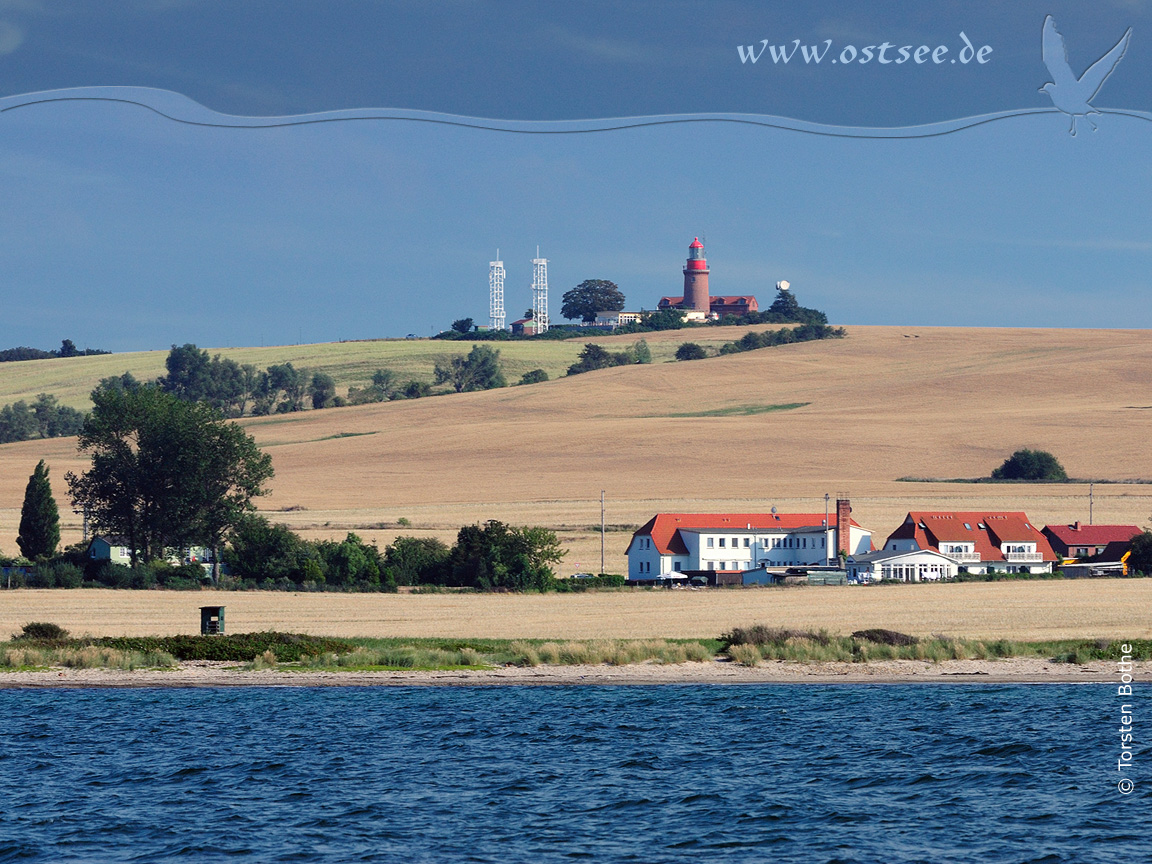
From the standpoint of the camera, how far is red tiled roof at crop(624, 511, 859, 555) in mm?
62875

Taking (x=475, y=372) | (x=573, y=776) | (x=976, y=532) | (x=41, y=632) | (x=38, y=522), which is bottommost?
(x=573, y=776)

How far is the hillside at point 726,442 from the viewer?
250 feet

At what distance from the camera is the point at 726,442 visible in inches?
3900

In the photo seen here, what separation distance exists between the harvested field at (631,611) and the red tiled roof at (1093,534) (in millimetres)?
11844

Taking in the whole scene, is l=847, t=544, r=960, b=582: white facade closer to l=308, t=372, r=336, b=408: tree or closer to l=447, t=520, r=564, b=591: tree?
l=447, t=520, r=564, b=591: tree

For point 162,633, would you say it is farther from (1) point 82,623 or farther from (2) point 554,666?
(2) point 554,666

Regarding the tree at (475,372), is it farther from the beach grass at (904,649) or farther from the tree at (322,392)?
the beach grass at (904,649)

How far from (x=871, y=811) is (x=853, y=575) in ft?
147

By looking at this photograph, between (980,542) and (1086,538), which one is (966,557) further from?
(1086,538)

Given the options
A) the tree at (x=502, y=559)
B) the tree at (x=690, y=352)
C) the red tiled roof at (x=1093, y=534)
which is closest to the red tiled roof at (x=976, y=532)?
the red tiled roof at (x=1093, y=534)

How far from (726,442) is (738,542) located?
116 ft

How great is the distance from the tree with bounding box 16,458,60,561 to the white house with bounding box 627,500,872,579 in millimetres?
26643

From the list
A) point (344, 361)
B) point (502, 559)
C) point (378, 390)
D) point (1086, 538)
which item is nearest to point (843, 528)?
point (1086, 538)

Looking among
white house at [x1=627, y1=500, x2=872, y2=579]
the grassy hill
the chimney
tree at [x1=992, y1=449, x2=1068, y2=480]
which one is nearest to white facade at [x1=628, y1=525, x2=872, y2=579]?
white house at [x1=627, y1=500, x2=872, y2=579]
